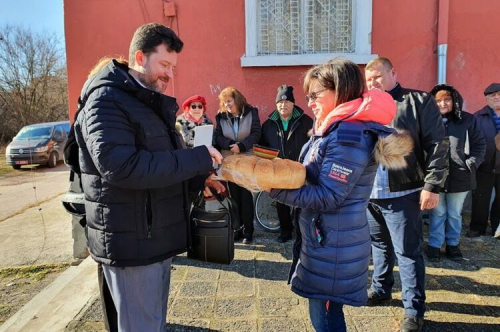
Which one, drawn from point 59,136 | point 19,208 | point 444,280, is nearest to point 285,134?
point 444,280

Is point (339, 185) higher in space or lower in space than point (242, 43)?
lower

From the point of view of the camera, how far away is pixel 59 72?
2994cm

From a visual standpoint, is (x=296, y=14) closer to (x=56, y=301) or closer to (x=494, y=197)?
(x=494, y=197)

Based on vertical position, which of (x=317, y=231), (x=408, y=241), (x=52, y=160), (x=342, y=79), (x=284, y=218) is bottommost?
(x=52, y=160)

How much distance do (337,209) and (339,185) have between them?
18 cm

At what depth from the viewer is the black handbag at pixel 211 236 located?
2.21m

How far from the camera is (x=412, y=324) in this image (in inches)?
105

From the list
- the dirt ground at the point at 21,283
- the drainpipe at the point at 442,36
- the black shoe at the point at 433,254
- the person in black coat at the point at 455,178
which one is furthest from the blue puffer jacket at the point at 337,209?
the drainpipe at the point at 442,36

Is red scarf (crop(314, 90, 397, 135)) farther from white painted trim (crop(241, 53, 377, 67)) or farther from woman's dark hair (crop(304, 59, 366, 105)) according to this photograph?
white painted trim (crop(241, 53, 377, 67))

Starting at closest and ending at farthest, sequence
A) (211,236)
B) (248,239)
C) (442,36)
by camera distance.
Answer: (211,236), (248,239), (442,36)

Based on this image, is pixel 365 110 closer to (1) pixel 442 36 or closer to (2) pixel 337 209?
(2) pixel 337 209

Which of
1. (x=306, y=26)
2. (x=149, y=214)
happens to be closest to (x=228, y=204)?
(x=149, y=214)

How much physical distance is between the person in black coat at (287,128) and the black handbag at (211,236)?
2.54m

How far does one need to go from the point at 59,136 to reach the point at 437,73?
54.5 feet
